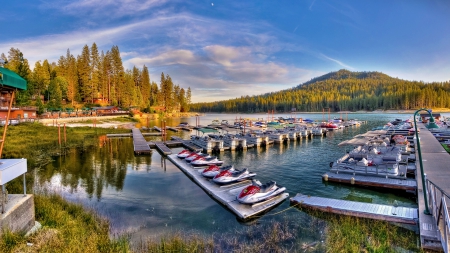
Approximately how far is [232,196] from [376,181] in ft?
30.6

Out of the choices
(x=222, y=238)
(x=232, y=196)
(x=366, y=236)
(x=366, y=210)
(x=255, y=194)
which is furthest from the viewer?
(x=232, y=196)

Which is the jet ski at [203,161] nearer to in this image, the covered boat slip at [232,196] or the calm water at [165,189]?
the covered boat slip at [232,196]

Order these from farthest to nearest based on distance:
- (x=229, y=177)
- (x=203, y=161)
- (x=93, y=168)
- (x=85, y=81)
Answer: (x=85, y=81), (x=93, y=168), (x=203, y=161), (x=229, y=177)

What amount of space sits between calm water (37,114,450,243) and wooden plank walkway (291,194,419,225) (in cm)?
99

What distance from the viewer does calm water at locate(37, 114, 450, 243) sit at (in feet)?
38.1

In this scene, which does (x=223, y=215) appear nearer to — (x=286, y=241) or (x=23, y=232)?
(x=286, y=241)

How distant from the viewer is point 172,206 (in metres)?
13.6

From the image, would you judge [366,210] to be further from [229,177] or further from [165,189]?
[165,189]

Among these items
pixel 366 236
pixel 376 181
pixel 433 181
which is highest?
pixel 433 181

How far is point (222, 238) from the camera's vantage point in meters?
10.1

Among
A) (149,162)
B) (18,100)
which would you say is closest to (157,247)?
(149,162)

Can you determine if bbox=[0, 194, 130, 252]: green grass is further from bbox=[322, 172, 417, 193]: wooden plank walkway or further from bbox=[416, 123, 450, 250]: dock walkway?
bbox=[322, 172, 417, 193]: wooden plank walkway

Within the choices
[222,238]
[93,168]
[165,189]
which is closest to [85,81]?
[93,168]

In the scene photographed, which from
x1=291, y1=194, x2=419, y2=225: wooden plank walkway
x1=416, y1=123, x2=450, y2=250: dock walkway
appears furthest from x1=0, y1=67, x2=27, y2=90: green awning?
x1=416, y1=123, x2=450, y2=250: dock walkway
